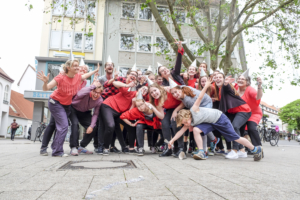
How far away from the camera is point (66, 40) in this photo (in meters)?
21.7

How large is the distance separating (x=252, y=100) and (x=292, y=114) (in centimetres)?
7458

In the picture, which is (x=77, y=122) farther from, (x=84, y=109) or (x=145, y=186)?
(x=145, y=186)

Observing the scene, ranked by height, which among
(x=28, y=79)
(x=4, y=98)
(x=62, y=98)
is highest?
(x=28, y=79)

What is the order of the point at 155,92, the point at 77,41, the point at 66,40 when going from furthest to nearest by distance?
the point at 77,41 < the point at 66,40 < the point at 155,92

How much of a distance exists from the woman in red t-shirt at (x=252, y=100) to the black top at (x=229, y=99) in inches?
15.5

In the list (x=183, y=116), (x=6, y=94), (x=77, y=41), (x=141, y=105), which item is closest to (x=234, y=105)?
(x=183, y=116)

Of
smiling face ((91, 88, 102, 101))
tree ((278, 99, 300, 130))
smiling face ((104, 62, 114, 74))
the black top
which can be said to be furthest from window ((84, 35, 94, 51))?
tree ((278, 99, 300, 130))

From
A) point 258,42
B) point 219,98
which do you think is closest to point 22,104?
point 258,42

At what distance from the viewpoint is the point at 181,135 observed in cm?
502

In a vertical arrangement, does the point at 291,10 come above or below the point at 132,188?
above

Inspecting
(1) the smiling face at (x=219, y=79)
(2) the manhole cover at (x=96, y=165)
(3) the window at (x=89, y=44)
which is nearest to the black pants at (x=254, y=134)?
(1) the smiling face at (x=219, y=79)

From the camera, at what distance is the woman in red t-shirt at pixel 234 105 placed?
5.17 meters

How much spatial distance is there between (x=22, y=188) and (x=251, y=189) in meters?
1.85

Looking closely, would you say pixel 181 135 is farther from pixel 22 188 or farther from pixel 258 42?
pixel 258 42
